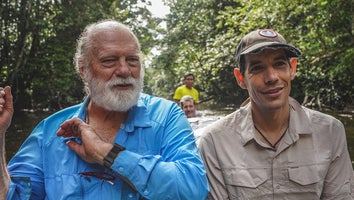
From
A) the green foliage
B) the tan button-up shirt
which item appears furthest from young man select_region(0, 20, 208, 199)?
the green foliage

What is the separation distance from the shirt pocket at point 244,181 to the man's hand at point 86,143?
86cm

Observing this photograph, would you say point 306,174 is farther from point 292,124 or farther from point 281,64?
point 281,64

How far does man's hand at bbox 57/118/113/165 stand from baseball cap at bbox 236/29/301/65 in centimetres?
102

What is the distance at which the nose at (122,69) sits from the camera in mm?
2095

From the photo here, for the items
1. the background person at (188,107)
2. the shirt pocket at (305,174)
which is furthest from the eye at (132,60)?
the background person at (188,107)

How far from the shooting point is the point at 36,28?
49.6 ft

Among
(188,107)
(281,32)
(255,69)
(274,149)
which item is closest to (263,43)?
(255,69)

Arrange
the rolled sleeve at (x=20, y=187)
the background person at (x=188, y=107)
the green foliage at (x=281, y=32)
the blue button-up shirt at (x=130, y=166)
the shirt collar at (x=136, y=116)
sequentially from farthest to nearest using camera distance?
the green foliage at (x=281, y=32) → the background person at (x=188, y=107) → the shirt collar at (x=136, y=116) → the rolled sleeve at (x=20, y=187) → the blue button-up shirt at (x=130, y=166)

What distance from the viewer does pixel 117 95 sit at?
211cm

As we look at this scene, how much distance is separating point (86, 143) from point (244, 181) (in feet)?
3.20

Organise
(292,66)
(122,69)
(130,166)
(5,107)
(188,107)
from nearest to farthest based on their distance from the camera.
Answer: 1. (130,166)
2. (5,107)
3. (122,69)
4. (292,66)
5. (188,107)

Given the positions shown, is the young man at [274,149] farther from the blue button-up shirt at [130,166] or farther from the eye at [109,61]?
the eye at [109,61]

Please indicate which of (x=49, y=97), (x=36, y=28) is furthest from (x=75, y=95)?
(x=36, y=28)

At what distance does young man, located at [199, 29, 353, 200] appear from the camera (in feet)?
7.57
